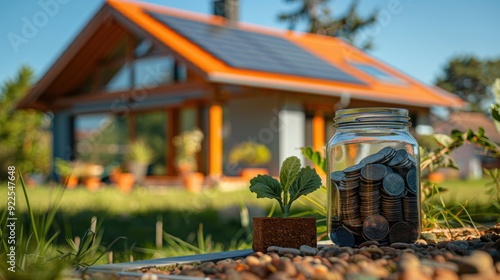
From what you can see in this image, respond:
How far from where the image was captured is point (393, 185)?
224 centimetres

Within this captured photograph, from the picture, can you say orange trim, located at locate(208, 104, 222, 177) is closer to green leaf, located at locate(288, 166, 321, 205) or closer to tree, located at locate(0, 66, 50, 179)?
tree, located at locate(0, 66, 50, 179)

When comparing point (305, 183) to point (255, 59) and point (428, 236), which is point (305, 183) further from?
point (255, 59)

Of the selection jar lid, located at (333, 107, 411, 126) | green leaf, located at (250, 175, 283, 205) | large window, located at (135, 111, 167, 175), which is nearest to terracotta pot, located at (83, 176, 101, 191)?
large window, located at (135, 111, 167, 175)

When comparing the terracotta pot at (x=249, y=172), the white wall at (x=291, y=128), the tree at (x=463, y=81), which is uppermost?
the tree at (x=463, y=81)

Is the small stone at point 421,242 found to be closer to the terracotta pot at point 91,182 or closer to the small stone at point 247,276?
the small stone at point 247,276

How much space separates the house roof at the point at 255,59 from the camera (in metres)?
11.9

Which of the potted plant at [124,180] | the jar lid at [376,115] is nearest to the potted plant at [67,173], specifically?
the potted plant at [124,180]

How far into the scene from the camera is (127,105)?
1535 cm

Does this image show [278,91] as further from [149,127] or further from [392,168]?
[392,168]

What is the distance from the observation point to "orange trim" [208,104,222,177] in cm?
1216

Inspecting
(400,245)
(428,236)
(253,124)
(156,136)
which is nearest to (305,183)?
(400,245)

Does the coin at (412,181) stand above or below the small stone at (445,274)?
above

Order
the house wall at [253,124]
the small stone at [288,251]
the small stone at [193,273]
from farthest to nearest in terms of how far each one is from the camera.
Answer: the house wall at [253,124] < the small stone at [288,251] < the small stone at [193,273]

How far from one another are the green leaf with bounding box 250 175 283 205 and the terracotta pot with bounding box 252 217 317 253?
0.45ft
